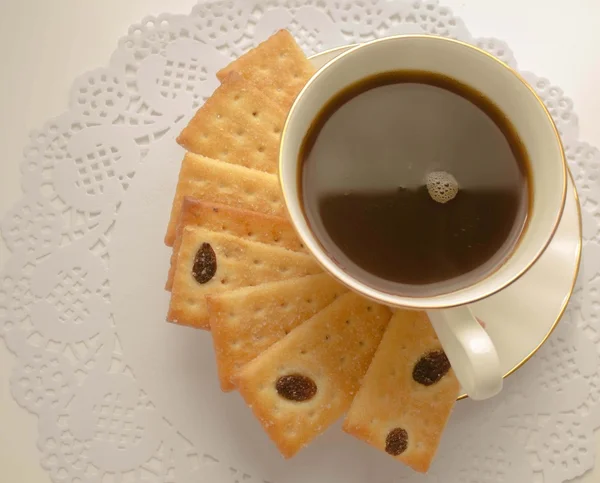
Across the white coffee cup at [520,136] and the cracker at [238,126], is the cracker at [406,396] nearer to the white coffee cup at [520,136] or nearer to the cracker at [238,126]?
the white coffee cup at [520,136]

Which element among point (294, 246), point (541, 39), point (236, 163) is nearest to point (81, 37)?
point (236, 163)

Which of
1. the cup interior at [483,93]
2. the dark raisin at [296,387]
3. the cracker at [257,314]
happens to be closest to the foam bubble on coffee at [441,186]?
the cup interior at [483,93]

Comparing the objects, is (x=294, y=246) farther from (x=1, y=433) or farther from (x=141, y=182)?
(x=1, y=433)

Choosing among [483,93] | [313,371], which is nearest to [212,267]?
[313,371]

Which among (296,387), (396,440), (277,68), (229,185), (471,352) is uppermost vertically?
(277,68)

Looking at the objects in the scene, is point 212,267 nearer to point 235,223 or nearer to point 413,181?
point 235,223

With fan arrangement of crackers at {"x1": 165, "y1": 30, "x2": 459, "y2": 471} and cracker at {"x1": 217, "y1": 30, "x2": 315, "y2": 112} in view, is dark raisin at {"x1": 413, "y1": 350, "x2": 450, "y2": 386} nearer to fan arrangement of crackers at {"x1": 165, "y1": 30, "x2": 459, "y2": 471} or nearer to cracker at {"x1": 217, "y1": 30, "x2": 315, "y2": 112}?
fan arrangement of crackers at {"x1": 165, "y1": 30, "x2": 459, "y2": 471}
